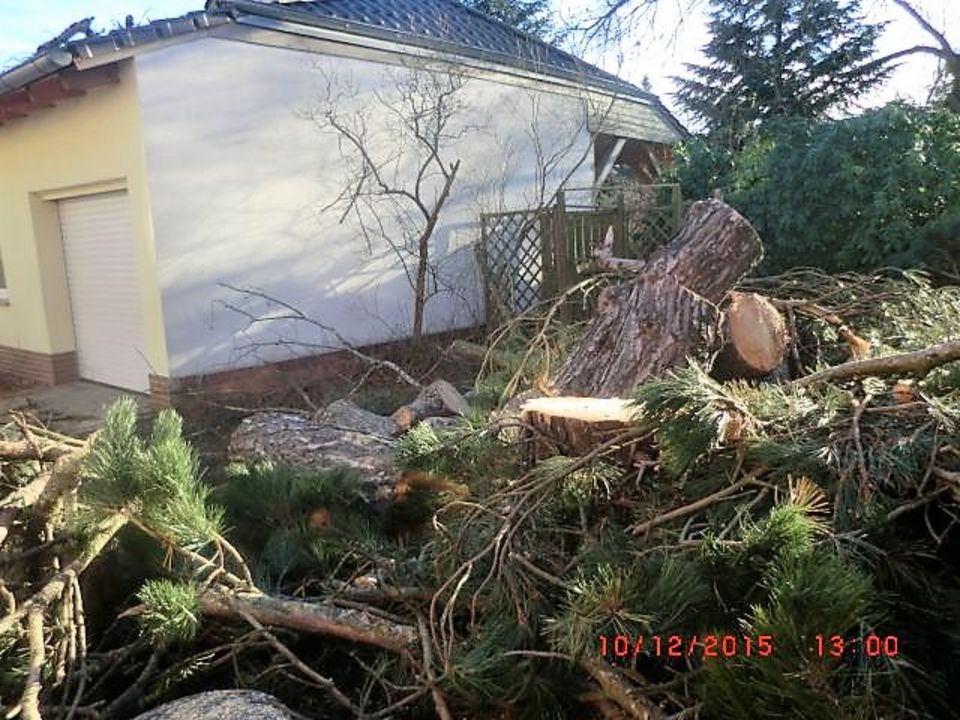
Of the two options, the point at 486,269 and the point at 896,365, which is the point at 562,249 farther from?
the point at 896,365

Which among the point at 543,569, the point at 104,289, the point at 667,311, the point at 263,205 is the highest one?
the point at 263,205

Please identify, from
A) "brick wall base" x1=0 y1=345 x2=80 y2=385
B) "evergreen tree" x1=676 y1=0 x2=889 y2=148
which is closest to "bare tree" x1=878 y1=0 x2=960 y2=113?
"evergreen tree" x1=676 y1=0 x2=889 y2=148

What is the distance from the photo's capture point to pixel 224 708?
1938mm

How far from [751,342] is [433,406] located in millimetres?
2981

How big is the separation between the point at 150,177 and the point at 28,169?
2734mm

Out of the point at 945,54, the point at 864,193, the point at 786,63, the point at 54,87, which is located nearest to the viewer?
the point at 54,87

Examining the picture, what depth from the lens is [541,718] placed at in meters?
1.74

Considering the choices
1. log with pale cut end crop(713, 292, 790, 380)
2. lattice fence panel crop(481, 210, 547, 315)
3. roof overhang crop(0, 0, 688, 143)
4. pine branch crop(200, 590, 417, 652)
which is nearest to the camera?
pine branch crop(200, 590, 417, 652)

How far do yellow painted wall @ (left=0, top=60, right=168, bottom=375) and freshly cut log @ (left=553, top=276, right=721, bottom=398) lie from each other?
4.95 meters

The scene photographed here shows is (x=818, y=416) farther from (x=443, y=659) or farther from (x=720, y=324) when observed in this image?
(x=720, y=324)

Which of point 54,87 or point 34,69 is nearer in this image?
point 34,69

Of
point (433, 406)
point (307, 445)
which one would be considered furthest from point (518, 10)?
point (307, 445)
